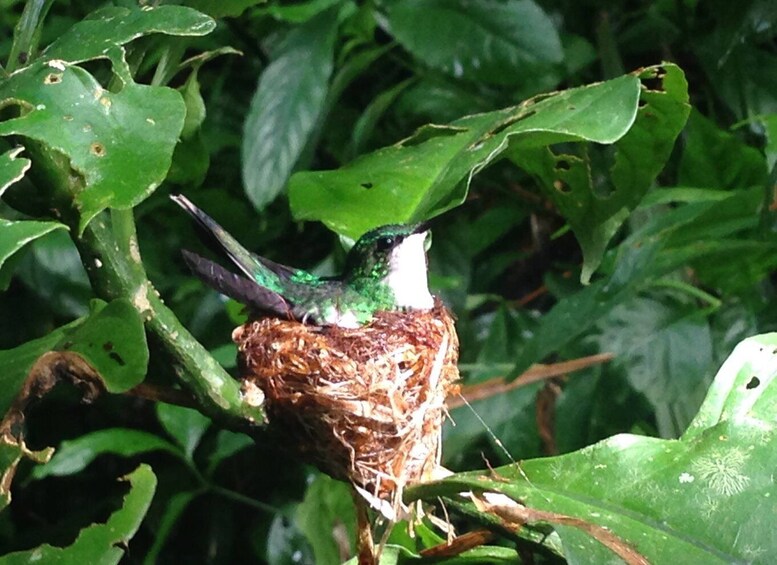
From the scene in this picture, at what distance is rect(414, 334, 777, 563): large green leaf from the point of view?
20.7 inches

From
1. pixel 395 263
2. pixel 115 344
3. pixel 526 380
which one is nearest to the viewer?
pixel 115 344

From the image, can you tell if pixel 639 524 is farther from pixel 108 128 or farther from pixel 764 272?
pixel 764 272

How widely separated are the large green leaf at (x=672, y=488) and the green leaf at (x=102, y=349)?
238mm

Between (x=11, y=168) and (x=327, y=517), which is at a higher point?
(x=11, y=168)

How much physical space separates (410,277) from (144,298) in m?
0.46

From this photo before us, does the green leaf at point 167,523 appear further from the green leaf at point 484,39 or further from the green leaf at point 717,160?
the green leaf at point 717,160

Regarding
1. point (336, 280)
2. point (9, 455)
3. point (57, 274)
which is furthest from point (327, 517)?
point (57, 274)

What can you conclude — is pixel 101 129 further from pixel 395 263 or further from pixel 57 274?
pixel 57 274

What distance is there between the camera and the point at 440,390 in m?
0.84

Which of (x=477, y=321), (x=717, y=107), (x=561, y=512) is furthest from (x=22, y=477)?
(x=717, y=107)

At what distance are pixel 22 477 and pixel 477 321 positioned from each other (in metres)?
0.98

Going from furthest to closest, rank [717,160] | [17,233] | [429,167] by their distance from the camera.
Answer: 1. [717,160]
2. [429,167]
3. [17,233]

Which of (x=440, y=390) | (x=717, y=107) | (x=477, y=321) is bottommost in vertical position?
(x=477, y=321)

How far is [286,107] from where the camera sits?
1467mm
